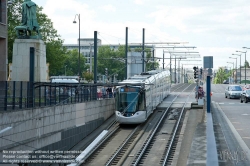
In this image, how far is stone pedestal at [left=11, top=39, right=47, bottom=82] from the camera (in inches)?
1334

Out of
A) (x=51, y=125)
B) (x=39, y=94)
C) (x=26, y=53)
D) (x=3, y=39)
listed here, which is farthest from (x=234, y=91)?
(x=39, y=94)

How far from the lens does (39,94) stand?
23578mm

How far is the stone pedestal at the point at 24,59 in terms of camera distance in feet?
111

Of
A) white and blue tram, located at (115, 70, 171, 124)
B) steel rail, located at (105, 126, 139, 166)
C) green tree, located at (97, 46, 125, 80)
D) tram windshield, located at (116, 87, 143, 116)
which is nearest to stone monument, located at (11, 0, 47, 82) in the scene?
white and blue tram, located at (115, 70, 171, 124)

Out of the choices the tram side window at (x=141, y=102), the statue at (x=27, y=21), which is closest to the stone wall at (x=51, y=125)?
the tram side window at (x=141, y=102)

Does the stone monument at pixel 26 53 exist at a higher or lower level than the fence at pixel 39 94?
higher

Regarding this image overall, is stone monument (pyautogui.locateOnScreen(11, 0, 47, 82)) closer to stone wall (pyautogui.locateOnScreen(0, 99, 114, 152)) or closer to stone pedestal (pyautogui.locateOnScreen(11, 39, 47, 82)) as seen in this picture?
stone pedestal (pyautogui.locateOnScreen(11, 39, 47, 82))

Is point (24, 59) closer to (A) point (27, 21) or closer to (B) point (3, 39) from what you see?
(A) point (27, 21)

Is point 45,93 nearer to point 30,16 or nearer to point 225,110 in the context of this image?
point 30,16

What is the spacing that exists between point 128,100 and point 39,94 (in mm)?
10073

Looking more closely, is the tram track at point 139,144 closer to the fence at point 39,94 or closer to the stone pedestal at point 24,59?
the fence at point 39,94

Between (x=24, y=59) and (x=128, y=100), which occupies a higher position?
(x=24, y=59)

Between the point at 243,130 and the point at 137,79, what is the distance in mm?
10382

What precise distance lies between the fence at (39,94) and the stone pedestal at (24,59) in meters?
4.13
